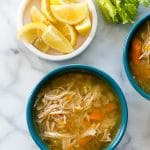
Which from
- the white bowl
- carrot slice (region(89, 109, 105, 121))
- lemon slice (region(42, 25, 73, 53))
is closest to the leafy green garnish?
the white bowl

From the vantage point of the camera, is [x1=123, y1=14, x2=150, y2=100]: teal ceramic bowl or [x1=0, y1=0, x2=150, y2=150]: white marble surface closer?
[x1=123, y1=14, x2=150, y2=100]: teal ceramic bowl

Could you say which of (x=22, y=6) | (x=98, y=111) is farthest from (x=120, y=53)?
(x=22, y=6)

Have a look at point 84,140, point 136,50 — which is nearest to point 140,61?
point 136,50

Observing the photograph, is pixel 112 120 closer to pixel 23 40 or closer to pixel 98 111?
pixel 98 111

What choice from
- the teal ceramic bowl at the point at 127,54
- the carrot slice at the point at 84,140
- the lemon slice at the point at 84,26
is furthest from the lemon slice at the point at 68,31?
the carrot slice at the point at 84,140

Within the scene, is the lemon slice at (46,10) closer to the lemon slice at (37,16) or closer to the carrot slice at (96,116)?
the lemon slice at (37,16)

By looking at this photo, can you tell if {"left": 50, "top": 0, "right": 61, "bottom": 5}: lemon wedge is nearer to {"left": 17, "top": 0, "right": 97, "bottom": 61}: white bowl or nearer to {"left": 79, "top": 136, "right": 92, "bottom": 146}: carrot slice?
{"left": 17, "top": 0, "right": 97, "bottom": 61}: white bowl
